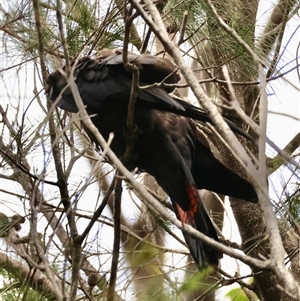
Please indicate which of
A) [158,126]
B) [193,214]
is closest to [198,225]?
[193,214]

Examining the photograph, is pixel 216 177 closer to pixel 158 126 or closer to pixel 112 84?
pixel 158 126

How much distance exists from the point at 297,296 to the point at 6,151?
3.96 feet

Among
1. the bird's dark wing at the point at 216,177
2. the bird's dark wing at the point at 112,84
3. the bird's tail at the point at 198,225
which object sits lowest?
the bird's tail at the point at 198,225

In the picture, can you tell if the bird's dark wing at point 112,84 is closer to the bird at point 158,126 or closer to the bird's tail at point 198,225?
the bird at point 158,126

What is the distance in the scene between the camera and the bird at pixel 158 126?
197cm

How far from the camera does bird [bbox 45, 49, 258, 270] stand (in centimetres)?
197

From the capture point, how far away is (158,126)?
82.5 inches

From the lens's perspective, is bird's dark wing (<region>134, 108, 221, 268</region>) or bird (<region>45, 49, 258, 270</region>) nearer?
bird (<region>45, 49, 258, 270</region>)

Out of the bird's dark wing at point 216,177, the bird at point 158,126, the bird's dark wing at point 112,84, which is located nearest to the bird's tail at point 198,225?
the bird at point 158,126

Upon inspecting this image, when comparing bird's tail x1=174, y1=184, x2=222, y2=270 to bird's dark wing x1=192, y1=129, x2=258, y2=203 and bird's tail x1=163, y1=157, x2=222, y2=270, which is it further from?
bird's dark wing x1=192, y1=129, x2=258, y2=203

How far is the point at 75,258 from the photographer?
169 cm

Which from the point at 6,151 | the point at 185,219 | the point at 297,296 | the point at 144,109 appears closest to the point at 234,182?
the point at 185,219

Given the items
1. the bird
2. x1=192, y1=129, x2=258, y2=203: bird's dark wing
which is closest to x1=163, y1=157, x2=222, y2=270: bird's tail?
the bird

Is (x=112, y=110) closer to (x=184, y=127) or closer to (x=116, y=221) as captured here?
(x=184, y=127)
